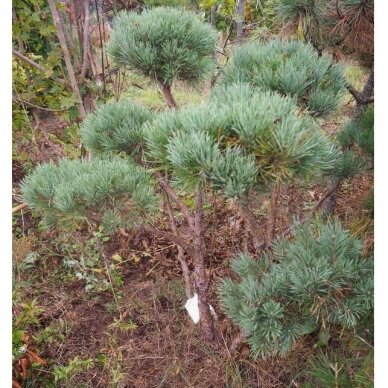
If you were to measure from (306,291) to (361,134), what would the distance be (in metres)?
0.48

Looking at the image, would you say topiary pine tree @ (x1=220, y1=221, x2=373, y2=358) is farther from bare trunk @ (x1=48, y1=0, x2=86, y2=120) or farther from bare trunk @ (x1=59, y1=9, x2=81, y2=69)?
bare trunk @ (x1=59, y1=9, x2=81, y2=69)

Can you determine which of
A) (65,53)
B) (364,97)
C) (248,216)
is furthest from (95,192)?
(65,53)

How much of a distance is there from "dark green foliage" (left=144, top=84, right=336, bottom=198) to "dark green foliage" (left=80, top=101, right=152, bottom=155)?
0.35 m

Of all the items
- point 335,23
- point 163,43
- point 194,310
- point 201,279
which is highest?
point 335,23

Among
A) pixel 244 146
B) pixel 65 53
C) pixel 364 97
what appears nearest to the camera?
pixel 244 146

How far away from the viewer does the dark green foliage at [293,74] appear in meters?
1.00

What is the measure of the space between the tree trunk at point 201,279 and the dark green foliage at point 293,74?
1.11 feet

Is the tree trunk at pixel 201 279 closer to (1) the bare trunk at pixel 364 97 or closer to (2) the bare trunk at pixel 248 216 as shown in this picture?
(2) the bare trunk at pixel 248 216

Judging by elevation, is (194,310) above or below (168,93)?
below

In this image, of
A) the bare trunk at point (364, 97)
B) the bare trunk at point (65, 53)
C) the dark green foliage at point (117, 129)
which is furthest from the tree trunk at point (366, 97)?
the bare trunk at point (65, 53)

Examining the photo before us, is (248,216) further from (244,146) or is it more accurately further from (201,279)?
(201,279)

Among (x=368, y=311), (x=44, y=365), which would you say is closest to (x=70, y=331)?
(x=44, y=365)

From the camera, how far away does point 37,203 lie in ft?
3.45

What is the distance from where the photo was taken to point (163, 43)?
1.06 m
